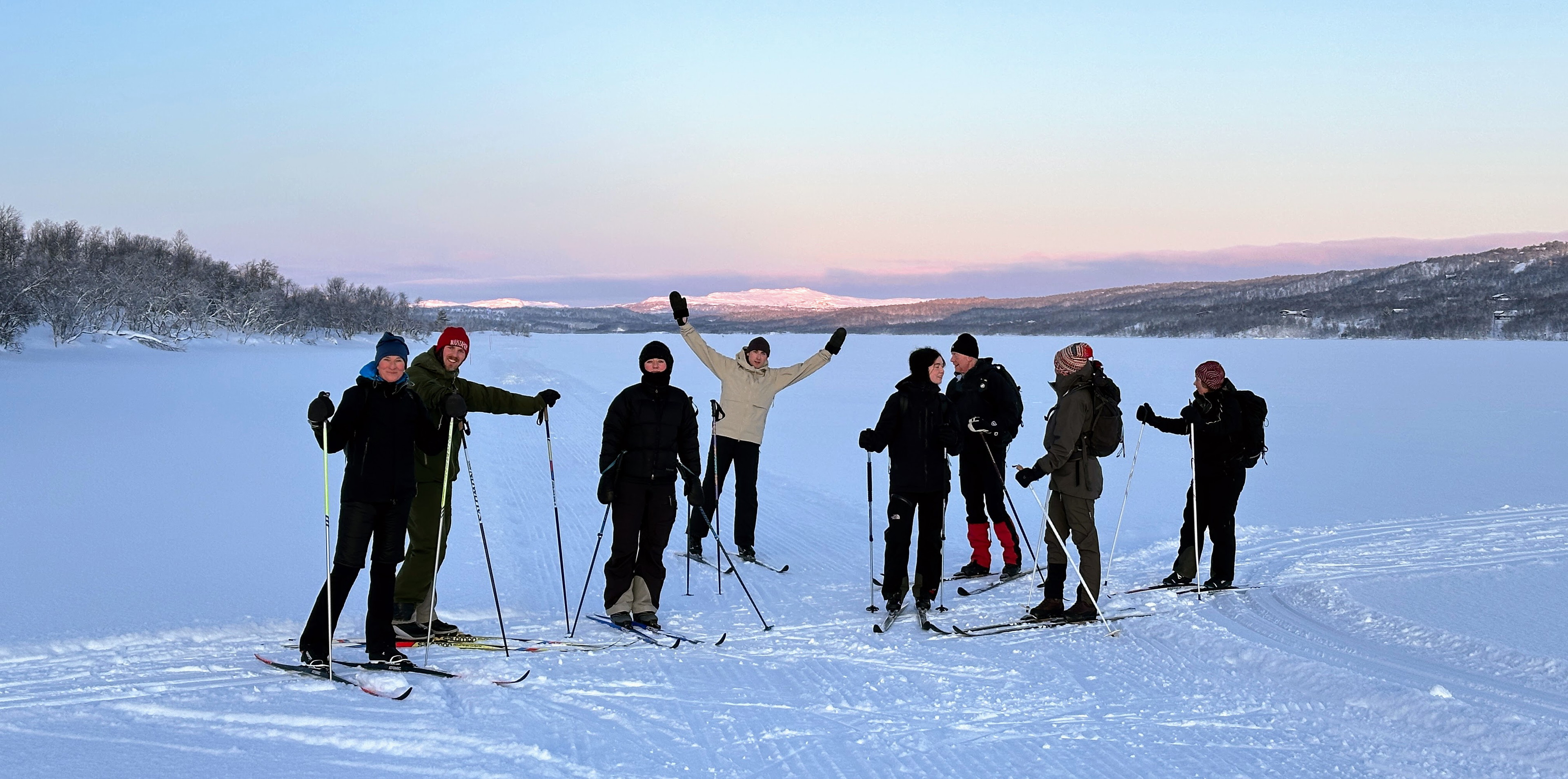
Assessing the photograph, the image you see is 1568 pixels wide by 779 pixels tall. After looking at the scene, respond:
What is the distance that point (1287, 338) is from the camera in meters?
129

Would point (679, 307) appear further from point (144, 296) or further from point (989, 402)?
point (144, 296)

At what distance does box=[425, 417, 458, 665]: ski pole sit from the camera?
498cm

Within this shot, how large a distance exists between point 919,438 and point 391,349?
3.01m

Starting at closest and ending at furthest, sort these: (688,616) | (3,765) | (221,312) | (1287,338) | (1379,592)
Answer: (3,765), (688,616), (1379,592), (221,312), (1287,338)

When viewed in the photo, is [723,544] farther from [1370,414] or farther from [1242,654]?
[1370,414]

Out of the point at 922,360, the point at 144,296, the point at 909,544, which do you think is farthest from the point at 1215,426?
the point at 144,296

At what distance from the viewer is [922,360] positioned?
19.0 ft

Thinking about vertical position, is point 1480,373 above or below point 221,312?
below

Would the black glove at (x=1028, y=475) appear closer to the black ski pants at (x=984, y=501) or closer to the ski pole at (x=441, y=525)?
the black ski pants at (x=984, y=501)

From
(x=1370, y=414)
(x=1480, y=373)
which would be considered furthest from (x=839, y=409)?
(x=1480, y=373)

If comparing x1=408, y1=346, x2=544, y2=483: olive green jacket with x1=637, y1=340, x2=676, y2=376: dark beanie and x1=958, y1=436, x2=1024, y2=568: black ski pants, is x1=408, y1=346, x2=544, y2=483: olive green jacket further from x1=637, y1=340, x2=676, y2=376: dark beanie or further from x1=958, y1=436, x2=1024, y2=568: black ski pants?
x1=958, y1=436, x2=1024, y2=568: black ski pants

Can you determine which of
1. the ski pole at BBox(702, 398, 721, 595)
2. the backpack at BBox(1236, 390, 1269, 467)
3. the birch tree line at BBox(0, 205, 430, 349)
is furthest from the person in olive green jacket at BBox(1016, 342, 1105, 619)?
the birch tree line at BBox(0, 205, 430, 349)

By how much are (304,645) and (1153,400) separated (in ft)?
73.5

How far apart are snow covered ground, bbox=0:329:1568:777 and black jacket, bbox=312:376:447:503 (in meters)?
0.93
